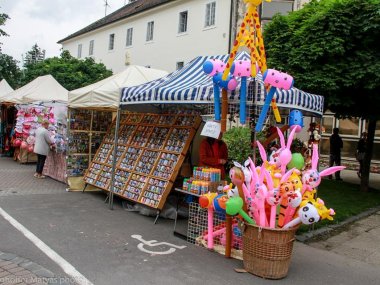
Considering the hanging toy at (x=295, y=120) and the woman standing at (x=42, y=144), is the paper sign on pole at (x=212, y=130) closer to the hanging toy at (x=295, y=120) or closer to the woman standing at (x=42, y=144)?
the hanging toy at (x=295, y=120)

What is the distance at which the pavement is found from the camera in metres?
4.55

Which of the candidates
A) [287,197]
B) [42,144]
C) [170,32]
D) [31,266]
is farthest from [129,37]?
[287,197]

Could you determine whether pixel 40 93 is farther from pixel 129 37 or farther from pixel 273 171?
pixel 129 37

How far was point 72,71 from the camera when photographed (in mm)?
25422

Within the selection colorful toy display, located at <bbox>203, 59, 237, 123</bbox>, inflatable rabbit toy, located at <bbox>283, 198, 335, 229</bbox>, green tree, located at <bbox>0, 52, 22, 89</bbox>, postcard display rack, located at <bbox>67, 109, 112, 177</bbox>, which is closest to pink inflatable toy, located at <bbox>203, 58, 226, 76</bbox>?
colorful toy display, located at <bbox>203, 59, 237, 123</bbox>

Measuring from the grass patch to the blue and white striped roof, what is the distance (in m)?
2.41

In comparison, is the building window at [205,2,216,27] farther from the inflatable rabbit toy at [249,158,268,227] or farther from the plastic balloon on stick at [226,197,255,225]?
the plastic balloon on stick at [226,197,255,225]

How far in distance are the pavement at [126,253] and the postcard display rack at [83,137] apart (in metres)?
1.73

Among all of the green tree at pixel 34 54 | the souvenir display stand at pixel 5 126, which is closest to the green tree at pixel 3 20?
the souvenir display stand at pixel 5 126

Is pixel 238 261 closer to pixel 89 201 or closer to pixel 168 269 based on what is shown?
pixel 168 269

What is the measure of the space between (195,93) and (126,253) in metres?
2.56

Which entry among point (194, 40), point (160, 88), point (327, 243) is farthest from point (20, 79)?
point (327, 243)

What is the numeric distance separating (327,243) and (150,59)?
2020cm

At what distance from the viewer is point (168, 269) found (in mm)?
4820
